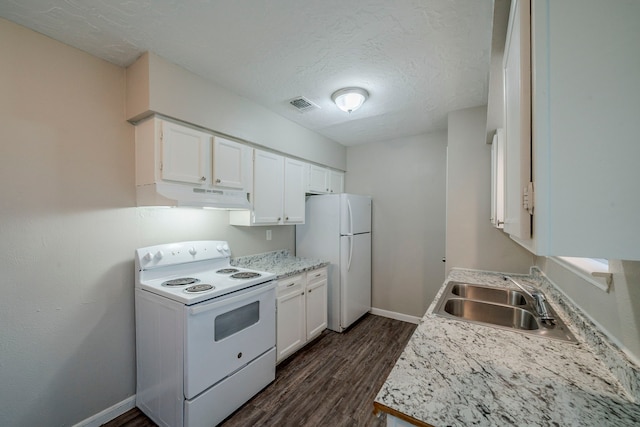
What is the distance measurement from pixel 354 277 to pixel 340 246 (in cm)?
49

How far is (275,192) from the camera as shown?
280cm

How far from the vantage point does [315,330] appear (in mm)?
2893

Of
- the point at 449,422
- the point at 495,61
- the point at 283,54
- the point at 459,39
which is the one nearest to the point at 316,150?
the point at 283,54

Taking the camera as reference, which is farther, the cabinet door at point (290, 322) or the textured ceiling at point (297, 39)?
the cabinet door at point (290, 322)

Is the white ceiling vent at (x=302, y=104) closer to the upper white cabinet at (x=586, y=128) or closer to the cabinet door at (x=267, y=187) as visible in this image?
the cabinet door at (x=267, y=187)

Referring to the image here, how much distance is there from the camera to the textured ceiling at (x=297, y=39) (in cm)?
139

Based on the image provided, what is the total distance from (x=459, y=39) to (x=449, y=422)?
1.97 metres

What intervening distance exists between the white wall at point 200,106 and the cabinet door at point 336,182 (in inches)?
32.1

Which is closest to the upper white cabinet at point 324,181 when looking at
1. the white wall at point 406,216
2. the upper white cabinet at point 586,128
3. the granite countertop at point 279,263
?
the white wall at point 406,216

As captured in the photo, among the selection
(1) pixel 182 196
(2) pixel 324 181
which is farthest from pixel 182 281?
(2) pixel 324 181

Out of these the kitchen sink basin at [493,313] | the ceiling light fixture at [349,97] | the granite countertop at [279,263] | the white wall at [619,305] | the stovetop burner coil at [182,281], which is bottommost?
the kitchen sink basin at [493,313]

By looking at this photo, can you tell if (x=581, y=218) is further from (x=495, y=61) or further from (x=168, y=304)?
(x=168, y=304)

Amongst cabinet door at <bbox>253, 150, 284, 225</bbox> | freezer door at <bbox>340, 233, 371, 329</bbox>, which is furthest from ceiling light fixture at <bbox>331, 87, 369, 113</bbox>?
freezer door at <bbox>340, 233, 371, 329</bbox>

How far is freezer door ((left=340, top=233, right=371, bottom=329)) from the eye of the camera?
317 cm
